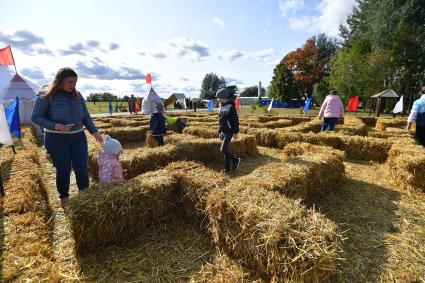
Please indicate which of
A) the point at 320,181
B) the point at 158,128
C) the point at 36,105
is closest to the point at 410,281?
the point at 320,181

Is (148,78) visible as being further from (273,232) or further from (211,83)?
(211,83)

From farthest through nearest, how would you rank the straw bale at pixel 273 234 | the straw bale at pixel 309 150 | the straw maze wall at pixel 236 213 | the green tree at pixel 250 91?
the green tree at pixel 250 91, the straw bale at pixel 309 150, the straw maze wall at pixel 236 213, the straw bale at pixel 273 234

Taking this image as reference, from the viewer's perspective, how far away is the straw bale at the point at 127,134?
11.9 meters

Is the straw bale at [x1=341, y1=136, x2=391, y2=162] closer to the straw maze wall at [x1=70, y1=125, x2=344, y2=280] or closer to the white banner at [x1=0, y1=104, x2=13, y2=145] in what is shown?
the straw maze wall at [x1=70, y1=125, x2=344, y2=280]

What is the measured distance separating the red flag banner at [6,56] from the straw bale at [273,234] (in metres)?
14.2

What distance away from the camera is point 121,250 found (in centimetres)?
348

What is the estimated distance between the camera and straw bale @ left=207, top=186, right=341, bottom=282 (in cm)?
235

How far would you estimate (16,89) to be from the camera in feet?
56.9

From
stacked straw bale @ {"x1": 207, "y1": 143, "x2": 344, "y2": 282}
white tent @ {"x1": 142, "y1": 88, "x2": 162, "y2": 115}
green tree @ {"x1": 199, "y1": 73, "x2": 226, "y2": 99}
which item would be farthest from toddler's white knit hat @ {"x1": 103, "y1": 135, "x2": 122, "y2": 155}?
green tree @ {"x1": 199, "y1": 73, "x2": 226, "y2": 99}

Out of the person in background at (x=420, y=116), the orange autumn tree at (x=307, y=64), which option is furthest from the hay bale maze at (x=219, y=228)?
the orange autumn tree at (x=307, y=64)

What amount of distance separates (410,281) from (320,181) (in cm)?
244

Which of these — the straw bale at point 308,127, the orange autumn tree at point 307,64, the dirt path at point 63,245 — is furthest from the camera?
the orange autumn tree at point 307,64

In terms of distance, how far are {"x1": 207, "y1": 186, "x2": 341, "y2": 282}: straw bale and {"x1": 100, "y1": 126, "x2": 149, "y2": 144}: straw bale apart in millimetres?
9626

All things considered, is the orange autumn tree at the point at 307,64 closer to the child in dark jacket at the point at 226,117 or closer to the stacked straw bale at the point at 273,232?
the child in dark jacket at the point at 226,117
